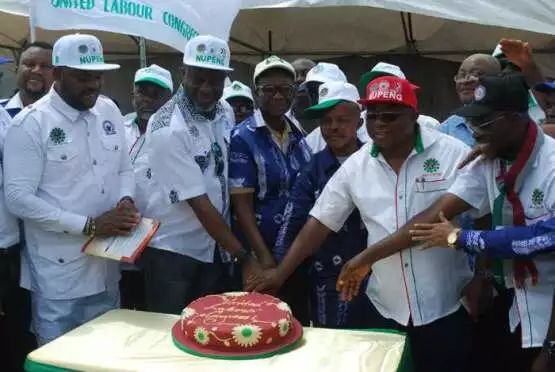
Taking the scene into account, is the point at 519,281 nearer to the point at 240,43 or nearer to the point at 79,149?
the point at 79,149

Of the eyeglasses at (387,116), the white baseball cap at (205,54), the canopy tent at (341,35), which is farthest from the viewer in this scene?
the canopy tent at (341,35)

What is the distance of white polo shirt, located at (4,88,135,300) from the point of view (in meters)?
2.72

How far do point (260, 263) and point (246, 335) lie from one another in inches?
31.5

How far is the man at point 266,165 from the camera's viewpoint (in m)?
2.94

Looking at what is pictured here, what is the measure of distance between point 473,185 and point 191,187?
119 centimetres

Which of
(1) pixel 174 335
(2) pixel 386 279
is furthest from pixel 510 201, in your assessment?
(1) pixel 174 335

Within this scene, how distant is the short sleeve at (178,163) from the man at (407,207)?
1.91ft

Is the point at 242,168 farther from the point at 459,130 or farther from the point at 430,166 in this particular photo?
the point at 459,130

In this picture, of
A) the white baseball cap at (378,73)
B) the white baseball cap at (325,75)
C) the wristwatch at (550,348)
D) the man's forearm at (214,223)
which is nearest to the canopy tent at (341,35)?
the white baseball cap at (378,73)

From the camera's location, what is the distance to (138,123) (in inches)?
158

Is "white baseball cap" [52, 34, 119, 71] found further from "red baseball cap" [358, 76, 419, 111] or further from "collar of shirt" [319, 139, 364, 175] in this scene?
"red baseball cap" [358, 76, 419, 111]

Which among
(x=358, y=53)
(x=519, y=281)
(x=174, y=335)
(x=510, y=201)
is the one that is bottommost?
(x=174, y=335)

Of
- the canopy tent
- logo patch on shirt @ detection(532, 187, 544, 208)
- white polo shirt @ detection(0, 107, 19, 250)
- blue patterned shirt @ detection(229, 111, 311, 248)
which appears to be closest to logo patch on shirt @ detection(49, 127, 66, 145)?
white polo shirt @ detection(0, 107, 19, 250)

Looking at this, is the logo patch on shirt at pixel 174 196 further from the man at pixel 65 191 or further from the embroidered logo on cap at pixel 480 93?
the embroidered logo on cap at pixel 480 93
